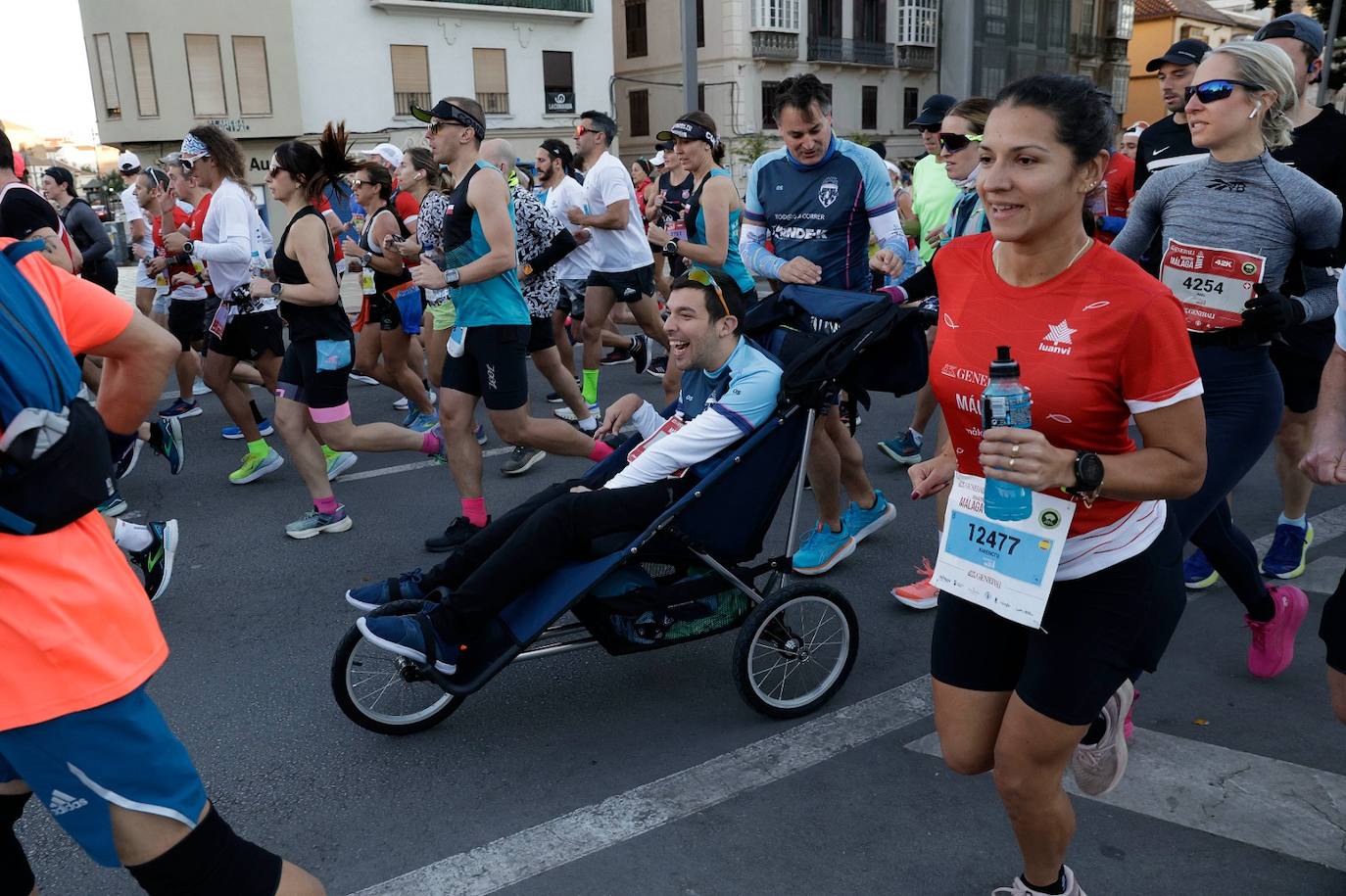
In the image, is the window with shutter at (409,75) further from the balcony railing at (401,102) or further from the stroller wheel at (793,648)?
the stroller wheel at (793,648)

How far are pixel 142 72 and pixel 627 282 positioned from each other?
2956cm

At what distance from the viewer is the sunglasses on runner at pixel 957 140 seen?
4.70 meters

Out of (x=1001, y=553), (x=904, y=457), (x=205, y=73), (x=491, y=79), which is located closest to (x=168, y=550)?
(x=1001, y=553)

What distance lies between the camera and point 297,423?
5.54 m

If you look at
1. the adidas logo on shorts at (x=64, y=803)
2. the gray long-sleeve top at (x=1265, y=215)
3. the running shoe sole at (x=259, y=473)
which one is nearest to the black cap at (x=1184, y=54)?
the gray long-sleeve top at (x=1265, y=215)

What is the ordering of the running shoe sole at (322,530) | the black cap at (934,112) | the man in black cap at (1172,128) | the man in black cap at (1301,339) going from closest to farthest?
1. the man in black cap at (1301,339)
2. the man in black cap at (1172,128)
3. the running shoe sole at (322,530)
4. the black cap at (934,112)

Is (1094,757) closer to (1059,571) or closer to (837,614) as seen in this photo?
(1059,571)

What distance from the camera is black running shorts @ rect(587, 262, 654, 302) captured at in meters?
8.12

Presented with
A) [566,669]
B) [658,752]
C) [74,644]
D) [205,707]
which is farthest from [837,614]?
[74,644]

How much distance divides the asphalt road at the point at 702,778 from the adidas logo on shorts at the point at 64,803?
1.13m

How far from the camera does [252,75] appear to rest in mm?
32031

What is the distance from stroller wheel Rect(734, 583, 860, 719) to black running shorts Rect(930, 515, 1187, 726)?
128 centimetres

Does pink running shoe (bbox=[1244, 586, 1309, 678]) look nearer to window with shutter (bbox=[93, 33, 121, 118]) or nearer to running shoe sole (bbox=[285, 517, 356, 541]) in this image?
running shoe sole (bbox=[285, 517, 356, 541])

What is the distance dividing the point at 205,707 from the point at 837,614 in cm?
223
